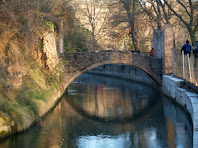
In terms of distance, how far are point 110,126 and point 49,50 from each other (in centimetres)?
699

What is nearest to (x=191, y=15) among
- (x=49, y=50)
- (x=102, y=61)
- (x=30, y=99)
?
(x=102, y=61)

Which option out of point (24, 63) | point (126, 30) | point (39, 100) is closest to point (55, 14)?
point (24, 63)

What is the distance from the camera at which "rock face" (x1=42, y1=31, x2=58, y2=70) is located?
60.3 feet

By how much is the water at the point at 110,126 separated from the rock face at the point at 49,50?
1962mm

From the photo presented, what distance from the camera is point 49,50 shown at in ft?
61.3

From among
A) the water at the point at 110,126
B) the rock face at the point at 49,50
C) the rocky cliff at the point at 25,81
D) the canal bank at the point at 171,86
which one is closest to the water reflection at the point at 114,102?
the water at the point at 110,126

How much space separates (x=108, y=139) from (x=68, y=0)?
14659 mm

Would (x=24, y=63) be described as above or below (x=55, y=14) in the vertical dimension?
below

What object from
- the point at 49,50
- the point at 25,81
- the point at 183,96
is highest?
the point at 49,50

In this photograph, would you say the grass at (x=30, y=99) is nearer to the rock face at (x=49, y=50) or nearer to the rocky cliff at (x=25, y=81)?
the rocky cliff at (x=25, y=81)

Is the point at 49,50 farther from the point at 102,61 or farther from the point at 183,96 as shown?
the point at 183,96

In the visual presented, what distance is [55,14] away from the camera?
21.8m

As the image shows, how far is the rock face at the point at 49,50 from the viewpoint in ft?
60.3

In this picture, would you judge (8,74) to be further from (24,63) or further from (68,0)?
(68,0)
